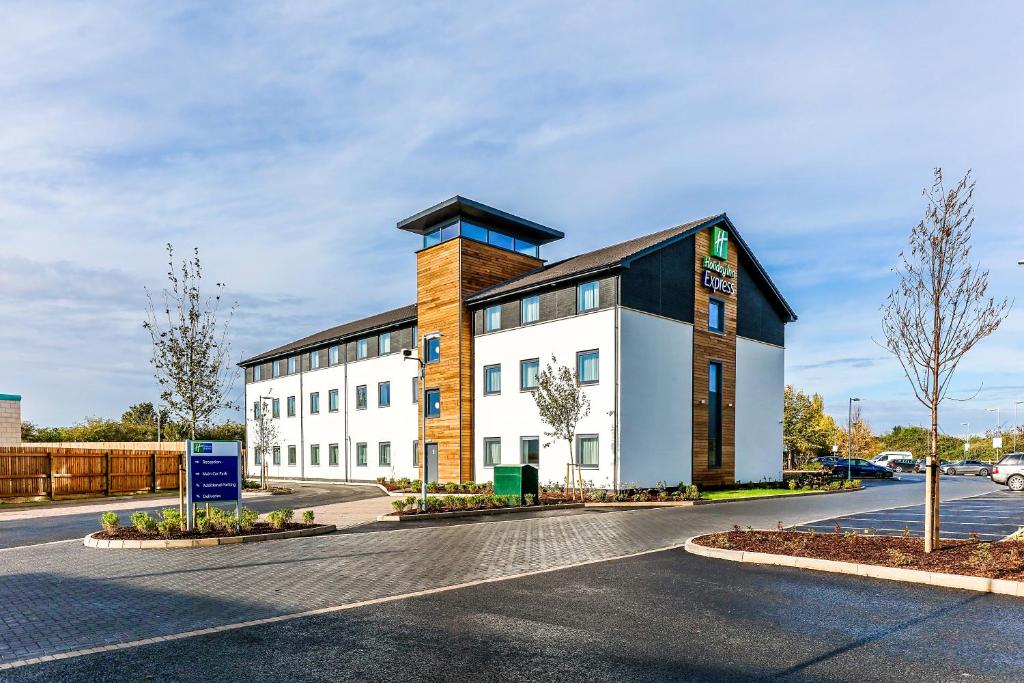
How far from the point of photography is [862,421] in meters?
82.2

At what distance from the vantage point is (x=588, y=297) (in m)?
29.7

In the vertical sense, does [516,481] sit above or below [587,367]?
below

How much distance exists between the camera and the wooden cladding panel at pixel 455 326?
34.4 m

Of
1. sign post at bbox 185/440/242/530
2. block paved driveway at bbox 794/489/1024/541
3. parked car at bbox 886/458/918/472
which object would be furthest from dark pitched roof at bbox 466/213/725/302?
parked car at bbox 886/458/918/472

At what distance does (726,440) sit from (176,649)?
30.1 m

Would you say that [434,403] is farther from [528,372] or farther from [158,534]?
[158,534]

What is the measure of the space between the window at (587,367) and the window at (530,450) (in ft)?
12.5

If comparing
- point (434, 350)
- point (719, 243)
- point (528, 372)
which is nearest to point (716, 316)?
point (719, 243)

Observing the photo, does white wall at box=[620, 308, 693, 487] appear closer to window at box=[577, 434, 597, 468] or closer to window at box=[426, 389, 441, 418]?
window at box=[577, 434, 597, 468]

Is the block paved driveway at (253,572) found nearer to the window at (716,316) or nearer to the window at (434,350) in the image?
the window at (716,316)

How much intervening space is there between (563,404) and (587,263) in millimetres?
7486

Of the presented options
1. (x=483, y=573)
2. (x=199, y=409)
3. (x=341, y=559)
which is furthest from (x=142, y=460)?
(x=483, y=573)

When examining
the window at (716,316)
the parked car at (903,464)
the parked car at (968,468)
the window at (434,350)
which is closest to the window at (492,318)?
the window at (434,350)

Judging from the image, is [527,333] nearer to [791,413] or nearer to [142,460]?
[142,460]
